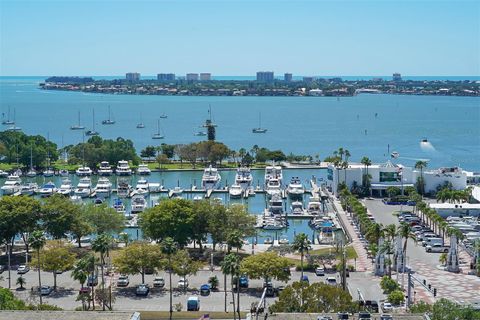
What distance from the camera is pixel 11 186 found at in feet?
213

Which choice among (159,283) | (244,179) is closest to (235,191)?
(244,179)

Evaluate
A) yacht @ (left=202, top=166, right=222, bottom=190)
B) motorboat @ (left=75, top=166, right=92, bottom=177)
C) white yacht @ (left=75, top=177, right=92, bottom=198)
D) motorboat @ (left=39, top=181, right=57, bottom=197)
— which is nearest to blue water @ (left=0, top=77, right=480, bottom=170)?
yacht @ (left=202, top=166, right=222, bottom=190)

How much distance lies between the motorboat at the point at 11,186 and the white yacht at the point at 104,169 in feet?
31.8

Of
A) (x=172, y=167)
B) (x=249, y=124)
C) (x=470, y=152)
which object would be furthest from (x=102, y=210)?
(x=249, y=124)

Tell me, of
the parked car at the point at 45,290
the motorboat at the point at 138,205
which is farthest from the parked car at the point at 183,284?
the motorboat at the point at 138,205

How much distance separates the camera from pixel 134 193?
63.8m

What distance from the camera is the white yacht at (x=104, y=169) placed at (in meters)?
75.0

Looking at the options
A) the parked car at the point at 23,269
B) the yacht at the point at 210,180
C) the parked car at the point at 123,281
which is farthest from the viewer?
the yacht at the point at 210,180

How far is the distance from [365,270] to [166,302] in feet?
38.2

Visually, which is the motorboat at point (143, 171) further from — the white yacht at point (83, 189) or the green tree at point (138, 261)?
the green tree at point (138, 261)

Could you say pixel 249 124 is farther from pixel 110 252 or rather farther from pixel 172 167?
pixel 110 252

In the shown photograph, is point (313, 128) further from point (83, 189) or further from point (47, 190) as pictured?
point (47, 190)

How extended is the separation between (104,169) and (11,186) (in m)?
12.3

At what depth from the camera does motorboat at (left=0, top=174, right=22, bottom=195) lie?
211ft
